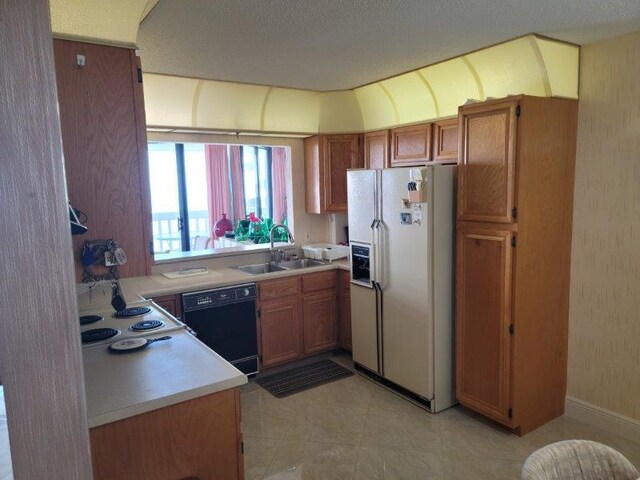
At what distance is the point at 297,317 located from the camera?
4.02 meters

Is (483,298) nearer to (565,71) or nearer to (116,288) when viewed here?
(565,71)

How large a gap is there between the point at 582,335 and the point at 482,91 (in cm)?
180

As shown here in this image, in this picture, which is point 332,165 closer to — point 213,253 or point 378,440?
point 213,253

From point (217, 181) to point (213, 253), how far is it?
3135mm

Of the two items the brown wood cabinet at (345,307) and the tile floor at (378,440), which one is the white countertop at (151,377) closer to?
the tile floor at (378,440)

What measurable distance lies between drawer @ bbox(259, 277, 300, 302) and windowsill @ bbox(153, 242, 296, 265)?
648 mm

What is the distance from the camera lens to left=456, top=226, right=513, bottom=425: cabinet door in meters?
2.85

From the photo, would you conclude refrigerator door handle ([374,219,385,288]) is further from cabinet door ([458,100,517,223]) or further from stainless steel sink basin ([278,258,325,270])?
stainless steel sink basin ([278,258,325,270])

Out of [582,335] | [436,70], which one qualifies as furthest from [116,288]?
[582,335]

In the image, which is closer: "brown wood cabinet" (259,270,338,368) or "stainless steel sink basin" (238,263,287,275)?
"brown wood cabinet" (259,270,338,368)

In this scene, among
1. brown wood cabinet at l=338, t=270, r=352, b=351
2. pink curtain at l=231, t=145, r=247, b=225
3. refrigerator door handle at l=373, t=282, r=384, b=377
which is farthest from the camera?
pink curtain at l=231, t=145, r=247, b=225

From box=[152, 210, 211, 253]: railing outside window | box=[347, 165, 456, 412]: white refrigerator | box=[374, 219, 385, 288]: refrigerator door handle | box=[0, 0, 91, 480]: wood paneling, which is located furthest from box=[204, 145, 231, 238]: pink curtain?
box=[0, 0, 91, 480]: wood paneling

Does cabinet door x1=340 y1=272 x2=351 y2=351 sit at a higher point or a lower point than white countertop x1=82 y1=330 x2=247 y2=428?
lower

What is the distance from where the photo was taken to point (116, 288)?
2486mm
